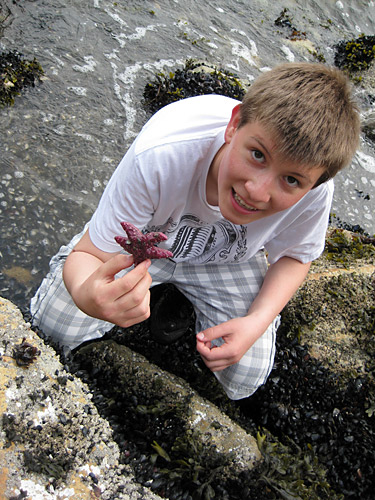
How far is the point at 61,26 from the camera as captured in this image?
19.7 ft

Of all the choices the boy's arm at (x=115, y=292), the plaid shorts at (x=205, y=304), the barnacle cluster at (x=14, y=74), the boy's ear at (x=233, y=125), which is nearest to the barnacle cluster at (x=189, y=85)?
the barnacle cluster at (x=14, y=74)

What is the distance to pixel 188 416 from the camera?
3070mm

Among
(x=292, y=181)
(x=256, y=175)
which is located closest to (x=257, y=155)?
(x=256, y=175)

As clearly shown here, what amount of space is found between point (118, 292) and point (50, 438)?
86 cm

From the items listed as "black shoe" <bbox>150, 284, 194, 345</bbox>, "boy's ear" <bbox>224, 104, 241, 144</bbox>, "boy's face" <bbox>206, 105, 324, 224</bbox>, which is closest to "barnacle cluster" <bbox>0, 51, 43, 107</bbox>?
"black shoe" <bbox>150, 284, 194, 345</bbox>

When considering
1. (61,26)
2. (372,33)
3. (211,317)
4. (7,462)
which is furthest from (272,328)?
(372,33)

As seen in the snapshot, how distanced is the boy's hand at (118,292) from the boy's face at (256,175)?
63cm

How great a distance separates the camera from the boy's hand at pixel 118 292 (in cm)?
223

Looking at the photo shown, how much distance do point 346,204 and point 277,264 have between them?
3.22 m

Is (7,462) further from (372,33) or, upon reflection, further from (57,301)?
(372,33)

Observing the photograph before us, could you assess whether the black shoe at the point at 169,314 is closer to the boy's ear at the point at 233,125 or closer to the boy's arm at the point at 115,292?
the boy's arm at the point at 115,292

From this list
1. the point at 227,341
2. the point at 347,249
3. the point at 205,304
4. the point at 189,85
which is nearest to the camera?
the point at 227,341

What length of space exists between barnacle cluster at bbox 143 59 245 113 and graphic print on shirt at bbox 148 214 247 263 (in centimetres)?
294

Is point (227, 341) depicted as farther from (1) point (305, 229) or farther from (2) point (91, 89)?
(2) point (91, 89)
